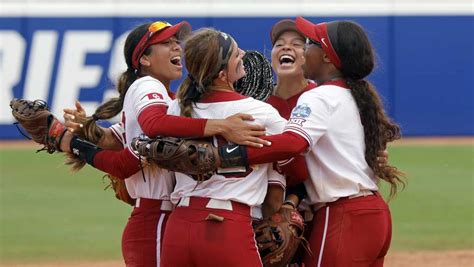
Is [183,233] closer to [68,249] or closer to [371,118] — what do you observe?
[371,118]

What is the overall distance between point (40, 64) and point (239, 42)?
3.81 m

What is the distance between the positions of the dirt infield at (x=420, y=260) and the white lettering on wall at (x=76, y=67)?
34.3ft

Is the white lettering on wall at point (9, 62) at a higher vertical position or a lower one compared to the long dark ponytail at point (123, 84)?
lower

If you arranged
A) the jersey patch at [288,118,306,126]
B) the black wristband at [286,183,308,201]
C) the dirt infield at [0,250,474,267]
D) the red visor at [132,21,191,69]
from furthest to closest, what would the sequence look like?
the dirt infield at [0,250,474,267], the red visor at [132,21,191,69], the black wristband at [286,183,308,201], the jersey patch at [288,118,306,126]

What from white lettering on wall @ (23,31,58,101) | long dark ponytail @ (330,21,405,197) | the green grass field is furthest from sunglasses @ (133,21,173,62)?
white lettering on wall @ (23,31,58,101)

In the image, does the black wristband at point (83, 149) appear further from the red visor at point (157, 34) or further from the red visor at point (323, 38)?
the red visor at point (323, 38)

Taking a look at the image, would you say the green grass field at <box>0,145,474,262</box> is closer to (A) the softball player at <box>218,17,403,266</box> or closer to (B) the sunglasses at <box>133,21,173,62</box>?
(B) the sunglasses at <box>133,21,173,62</box>

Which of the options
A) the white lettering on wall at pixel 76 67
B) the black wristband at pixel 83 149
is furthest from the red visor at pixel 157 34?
the white lettering on wall at pixel 76 67

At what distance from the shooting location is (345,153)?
12.9 ft

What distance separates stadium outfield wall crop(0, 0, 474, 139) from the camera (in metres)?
18.1

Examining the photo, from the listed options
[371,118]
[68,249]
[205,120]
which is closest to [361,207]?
[371,118]

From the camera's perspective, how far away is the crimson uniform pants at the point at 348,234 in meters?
3.92

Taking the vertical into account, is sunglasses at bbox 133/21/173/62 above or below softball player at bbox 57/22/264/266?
above

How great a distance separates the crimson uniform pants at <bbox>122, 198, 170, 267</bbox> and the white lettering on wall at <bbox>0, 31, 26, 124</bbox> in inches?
560
